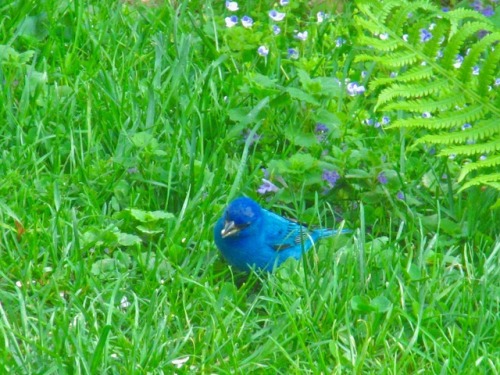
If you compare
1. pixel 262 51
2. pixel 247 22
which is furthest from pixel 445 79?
pixel 247 22

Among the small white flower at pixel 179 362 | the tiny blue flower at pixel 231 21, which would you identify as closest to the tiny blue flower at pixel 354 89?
the tiny blue flower at pixel 231 21

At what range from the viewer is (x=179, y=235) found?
439 cm

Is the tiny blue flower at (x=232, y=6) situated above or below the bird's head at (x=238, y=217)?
above

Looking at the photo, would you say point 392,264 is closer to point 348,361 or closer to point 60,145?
point 348,361

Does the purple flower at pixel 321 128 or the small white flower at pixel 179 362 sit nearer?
the small white flower at pixel 179 362

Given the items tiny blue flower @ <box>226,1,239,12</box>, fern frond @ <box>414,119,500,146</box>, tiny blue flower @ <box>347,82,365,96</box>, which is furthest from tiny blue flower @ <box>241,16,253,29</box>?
fern frond @ <box>414,119,500,146</box>

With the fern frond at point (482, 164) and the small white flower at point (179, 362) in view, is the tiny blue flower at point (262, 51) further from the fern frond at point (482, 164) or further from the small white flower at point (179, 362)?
the small white flower at point (179, 362)

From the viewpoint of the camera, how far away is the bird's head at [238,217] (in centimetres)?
417

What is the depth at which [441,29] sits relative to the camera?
4.49 metres

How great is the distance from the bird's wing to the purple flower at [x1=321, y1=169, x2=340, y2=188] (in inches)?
15.1

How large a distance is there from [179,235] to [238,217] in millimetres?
329

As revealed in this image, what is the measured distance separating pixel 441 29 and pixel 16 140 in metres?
1.88

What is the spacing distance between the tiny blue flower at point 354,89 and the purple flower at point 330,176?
0.79 m

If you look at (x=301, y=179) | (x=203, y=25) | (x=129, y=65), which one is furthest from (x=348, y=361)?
(x=203, y=25)
